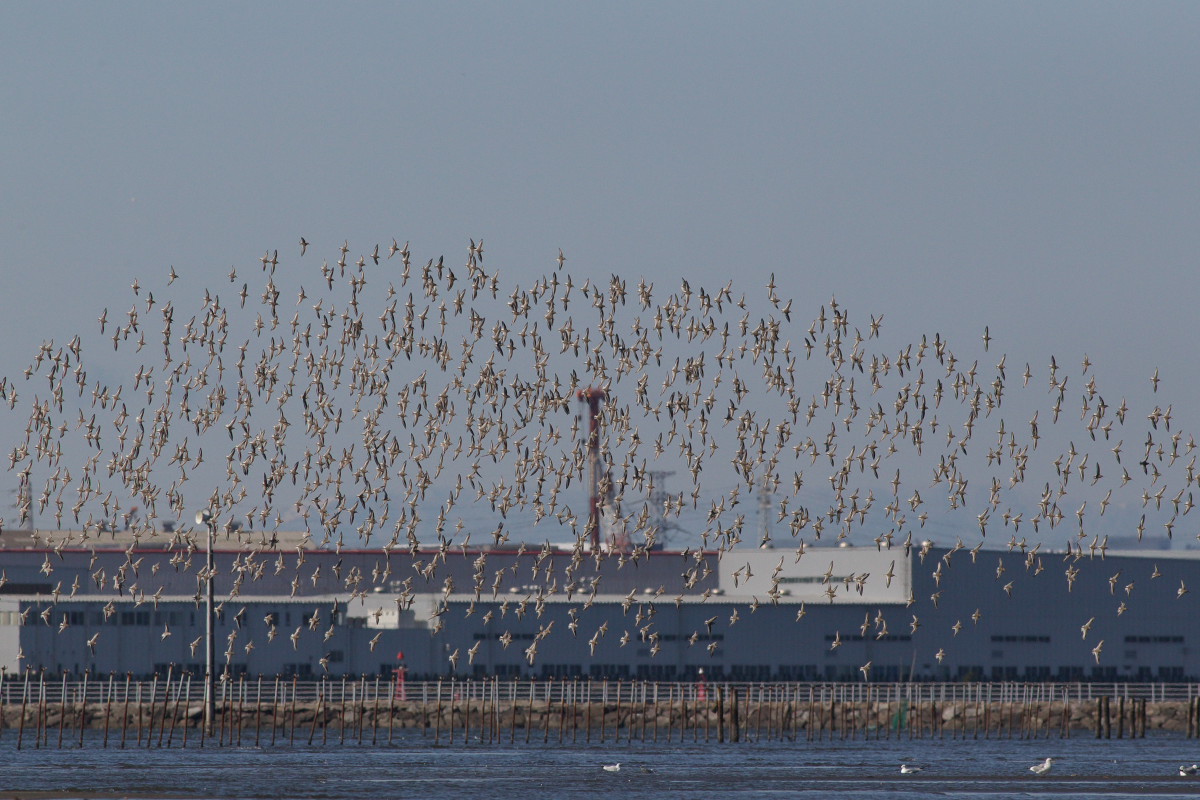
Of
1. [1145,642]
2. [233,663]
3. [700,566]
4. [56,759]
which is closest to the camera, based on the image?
[56,759]

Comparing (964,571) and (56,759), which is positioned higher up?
(964,571)

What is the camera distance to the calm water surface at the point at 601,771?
262 feet

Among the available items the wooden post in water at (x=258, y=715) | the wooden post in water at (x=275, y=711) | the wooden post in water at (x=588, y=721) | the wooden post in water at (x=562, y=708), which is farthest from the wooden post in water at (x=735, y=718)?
the wooden post in water at (x=258, y=715)

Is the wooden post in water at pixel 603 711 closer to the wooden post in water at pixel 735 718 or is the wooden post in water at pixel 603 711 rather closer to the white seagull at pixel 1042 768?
the wooden post in water at pixel 735 718

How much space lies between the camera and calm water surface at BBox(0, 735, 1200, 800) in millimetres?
79812

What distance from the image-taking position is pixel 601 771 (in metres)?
89.3

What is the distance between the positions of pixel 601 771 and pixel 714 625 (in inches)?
1585

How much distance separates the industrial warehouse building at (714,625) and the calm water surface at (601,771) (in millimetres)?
18524

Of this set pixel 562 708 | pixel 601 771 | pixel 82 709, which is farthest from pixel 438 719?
pixel 601 771

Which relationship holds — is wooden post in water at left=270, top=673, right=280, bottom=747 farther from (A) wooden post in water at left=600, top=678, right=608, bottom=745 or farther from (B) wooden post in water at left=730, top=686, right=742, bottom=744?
(B) wooden post in water at left=730, top=686, right=742, bottom=744

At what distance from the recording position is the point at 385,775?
8688cm

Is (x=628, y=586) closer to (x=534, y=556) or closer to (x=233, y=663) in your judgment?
(x=534, y=556)

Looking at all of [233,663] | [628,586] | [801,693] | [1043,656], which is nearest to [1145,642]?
[1043,656]

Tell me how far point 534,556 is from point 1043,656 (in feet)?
117
